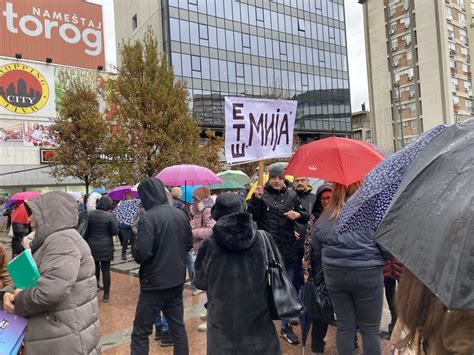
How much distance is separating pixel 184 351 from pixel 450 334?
326 centimetres

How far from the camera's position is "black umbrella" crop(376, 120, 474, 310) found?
930 millimetres

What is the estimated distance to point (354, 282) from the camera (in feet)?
10.4

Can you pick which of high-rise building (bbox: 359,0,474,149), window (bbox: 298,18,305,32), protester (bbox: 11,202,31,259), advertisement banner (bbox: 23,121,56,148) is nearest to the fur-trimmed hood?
protester (bbox: 11,202,31,259)

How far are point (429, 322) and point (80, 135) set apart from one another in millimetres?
18848

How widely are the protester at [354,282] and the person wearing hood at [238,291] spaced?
0.61 m

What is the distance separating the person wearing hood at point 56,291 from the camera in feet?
8.88

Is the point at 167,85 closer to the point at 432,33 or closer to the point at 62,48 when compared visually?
the point at 62,48

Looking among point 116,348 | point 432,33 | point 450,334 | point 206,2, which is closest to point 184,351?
point 116,348

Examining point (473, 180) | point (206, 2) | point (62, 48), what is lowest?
A: point (473, 180)

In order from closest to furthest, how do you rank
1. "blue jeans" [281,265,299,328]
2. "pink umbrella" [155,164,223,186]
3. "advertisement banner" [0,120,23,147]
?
"blue jeans" [281,265,299,328] < "pink umbrella" [155,164,223,186] < "advertisement banner" [0,120,23,147]

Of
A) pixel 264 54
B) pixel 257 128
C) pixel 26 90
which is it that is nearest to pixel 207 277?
pixel 257 128

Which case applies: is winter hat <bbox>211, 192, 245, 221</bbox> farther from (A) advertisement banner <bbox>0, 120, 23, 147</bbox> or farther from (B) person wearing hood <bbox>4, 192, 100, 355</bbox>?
(A) advertisement banner <bbox>0, 120, 23, 147</bbox>

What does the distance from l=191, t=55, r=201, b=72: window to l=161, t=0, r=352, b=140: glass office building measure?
90 millimetres

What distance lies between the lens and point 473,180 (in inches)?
38.8
